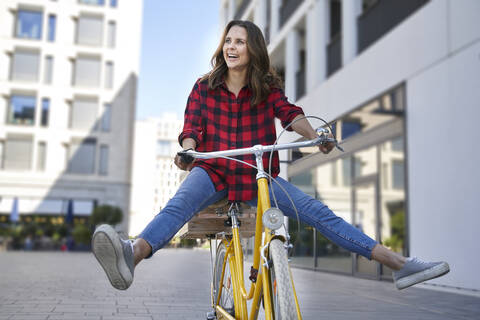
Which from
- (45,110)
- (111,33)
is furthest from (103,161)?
(111,33)

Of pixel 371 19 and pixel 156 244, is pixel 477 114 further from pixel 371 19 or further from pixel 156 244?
pixel 156 244

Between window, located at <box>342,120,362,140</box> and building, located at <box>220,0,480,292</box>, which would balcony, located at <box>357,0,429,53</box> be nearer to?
building, located at <box>220,0,480,292</box>

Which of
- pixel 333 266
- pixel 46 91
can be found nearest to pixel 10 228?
pixel 46 91

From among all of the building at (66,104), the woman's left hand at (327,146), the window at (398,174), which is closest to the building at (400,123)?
the window at (398,174)

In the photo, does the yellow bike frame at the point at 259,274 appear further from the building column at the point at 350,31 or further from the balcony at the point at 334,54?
the balcony at the point at 334,54

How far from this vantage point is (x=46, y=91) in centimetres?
3953

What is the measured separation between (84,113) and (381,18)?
31797mm

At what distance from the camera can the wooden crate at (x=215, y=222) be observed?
3.38 m

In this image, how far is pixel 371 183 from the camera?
1218 centimetres

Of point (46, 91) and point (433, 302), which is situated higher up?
point (46, 91)

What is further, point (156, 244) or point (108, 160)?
point (108, 160)

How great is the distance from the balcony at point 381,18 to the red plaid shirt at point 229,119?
7.49 m

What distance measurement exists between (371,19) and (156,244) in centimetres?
1040

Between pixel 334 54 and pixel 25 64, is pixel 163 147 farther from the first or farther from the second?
pixel 334 54
